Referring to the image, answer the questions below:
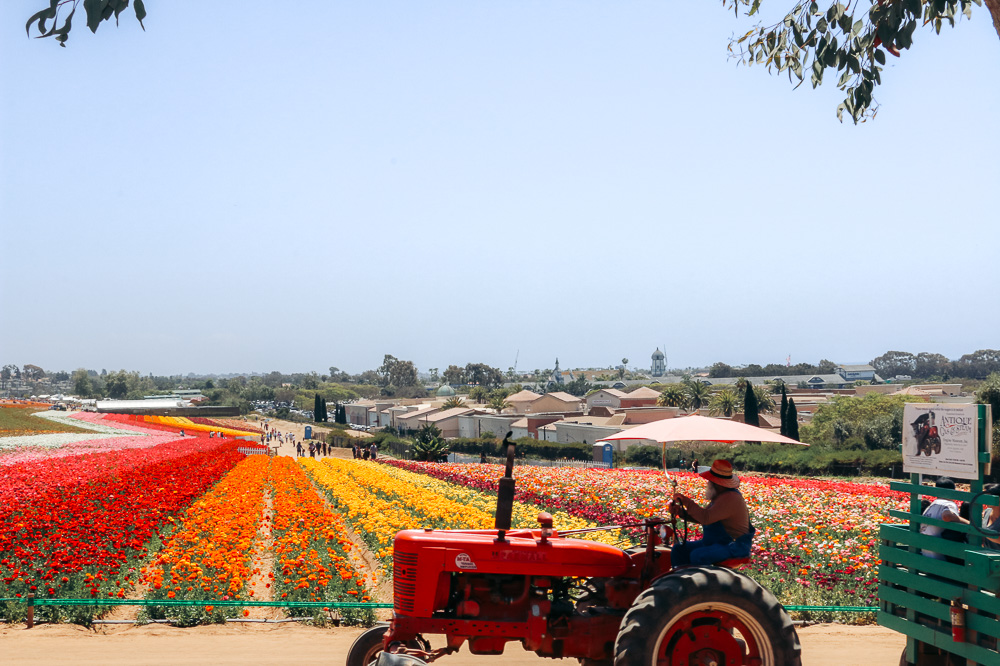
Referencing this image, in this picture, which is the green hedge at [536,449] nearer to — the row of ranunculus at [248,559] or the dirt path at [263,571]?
the row of ranunculus at [248,559]

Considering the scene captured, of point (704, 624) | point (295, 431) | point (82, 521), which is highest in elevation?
point (704, 624)

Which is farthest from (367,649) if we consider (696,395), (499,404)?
(499,404)

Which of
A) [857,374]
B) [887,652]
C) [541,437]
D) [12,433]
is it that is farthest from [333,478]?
[857,374]

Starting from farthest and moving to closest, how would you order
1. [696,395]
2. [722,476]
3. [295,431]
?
[295,431] < [696,395] < [722,476]

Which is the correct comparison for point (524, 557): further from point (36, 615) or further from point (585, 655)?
point (36, 615)

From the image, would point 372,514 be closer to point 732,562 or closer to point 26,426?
point 732,562

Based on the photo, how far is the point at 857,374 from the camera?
186875mm

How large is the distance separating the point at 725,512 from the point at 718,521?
0.10 metres

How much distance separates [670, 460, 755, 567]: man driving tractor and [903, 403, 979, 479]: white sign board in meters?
1.11

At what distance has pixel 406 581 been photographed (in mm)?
5312

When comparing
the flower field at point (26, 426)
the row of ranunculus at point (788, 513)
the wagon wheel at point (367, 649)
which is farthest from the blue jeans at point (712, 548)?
the flower field at point (26, 426)

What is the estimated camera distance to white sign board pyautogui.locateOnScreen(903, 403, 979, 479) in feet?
15.7

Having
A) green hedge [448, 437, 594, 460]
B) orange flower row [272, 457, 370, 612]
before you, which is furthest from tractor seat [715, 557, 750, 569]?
green hedge [448, 437, 594, 460]

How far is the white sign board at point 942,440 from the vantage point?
4.79 metres
